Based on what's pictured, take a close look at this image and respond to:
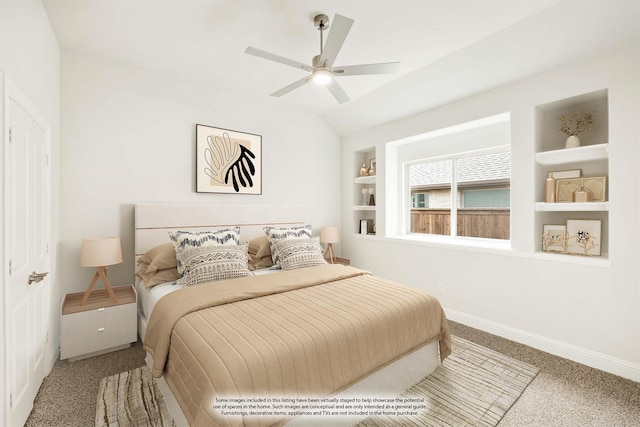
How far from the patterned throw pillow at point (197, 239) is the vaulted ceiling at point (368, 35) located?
5.62ft

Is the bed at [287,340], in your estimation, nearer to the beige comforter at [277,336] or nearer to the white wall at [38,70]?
the beige comforter at [277,336]

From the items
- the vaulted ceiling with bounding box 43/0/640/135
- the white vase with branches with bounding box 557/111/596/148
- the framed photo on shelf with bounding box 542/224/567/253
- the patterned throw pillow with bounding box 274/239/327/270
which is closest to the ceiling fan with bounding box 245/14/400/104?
the vaulted ceiling with bounding box 43/0/640/135

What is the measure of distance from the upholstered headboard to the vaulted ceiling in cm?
147

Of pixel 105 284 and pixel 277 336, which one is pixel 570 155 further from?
pixel 105 284

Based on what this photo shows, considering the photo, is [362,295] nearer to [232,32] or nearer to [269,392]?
[269,392]

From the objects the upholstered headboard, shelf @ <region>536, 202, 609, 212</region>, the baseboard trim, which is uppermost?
shelf @ <region>536, 202, 609, 212</region>

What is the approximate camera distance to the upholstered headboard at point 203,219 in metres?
2.91

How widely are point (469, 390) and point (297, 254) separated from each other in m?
1.81

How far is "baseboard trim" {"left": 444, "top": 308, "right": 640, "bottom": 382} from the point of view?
2.21 metres

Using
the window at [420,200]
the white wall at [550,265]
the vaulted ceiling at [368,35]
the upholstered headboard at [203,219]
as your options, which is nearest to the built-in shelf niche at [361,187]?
the window at [420,200]

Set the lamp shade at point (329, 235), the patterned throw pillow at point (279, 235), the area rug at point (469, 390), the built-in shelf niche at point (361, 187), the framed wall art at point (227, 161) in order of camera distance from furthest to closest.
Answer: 1. the built-in shelf niche at point (361, 187)
2. the lamp shade at point (329, 235)
3. the framed wall art at point (227, 161)
4. the patterned throw pillow at point (279, 235)
5. the area rug at point (469, 390)

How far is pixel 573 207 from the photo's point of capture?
248cm

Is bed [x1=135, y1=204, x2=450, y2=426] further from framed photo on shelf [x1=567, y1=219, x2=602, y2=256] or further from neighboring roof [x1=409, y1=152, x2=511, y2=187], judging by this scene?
neighboring roof [x1=409, y1=152, x2=511, y2=187]

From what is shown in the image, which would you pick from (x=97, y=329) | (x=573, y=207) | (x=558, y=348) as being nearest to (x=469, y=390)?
(x=558, y=348)
